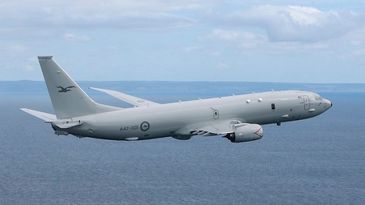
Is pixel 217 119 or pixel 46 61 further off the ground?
pixel 46 61

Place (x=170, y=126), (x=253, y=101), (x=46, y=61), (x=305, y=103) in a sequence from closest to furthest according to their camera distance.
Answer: (x=46, y=61) → (x=170, y=126) → (x=253, y=101) → (x=305, y=103)

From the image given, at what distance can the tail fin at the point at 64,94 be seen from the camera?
7469 cm

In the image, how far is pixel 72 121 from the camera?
7675cm

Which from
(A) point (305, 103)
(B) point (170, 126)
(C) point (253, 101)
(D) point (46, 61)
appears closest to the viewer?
(D) point (46, 61)

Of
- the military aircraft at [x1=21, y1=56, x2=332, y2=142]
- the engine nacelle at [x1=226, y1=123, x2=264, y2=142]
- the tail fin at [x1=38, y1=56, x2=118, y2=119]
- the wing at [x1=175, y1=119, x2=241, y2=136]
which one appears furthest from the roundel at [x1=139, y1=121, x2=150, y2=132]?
the engine nacelle at [x1=226, y1=123, x2=264, y2=142]

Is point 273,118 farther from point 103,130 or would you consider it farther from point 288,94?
point 103,130

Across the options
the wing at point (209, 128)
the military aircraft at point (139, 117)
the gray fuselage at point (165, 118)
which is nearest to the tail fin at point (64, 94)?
the military aircraft at point (139, 117)

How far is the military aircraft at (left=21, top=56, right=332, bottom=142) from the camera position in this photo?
250 feet

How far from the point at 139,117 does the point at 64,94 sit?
32.7ft

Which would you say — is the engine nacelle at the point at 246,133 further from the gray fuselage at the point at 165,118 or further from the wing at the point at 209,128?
the gray fuselage at the point at 165,118

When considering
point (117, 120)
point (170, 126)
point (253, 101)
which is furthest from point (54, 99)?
point (253, 101)

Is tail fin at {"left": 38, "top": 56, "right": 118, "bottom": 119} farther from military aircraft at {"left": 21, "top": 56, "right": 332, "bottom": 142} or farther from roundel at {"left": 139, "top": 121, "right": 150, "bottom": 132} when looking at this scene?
roundel at {"left": 139, "top": 121, "right": 150, "bottom": 132}

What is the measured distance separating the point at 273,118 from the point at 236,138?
10925mm

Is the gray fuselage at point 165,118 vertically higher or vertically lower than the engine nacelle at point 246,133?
higher
